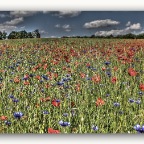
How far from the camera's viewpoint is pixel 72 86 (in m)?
3.18

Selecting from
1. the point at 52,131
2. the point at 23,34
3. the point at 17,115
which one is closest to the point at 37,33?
the point at 23,34

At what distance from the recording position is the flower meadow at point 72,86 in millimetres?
3023

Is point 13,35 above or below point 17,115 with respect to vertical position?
above

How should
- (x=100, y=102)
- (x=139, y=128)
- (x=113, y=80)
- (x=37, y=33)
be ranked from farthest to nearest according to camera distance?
(x=37, y=33) < (x=113, y=80) < (x=100, y=102) < (x=139, y=128)

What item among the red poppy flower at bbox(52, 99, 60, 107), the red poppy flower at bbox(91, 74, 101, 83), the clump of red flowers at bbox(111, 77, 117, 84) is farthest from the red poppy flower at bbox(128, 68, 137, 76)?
the red poppy flower at bbox(52, 99, 60, 107)

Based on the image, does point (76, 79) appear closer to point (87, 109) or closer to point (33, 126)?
point (87, 109)

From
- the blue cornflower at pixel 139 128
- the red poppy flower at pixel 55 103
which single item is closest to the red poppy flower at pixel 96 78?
the red poppy flower at pixel 55 103

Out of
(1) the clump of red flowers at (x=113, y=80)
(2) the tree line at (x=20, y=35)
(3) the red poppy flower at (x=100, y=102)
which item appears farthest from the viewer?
(2) the tree line at (x=20, y=35)

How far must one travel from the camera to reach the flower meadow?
3023 mm

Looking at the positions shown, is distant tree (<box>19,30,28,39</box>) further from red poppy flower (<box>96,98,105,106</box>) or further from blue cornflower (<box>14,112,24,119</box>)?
red poppy flower (<box>96,98,105,106</box>)

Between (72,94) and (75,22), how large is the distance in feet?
2.28

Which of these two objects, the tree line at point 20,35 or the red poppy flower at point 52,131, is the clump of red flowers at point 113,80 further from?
the tree line at point 20,35

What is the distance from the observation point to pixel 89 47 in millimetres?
3418

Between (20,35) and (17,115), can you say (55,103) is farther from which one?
(20,35)
